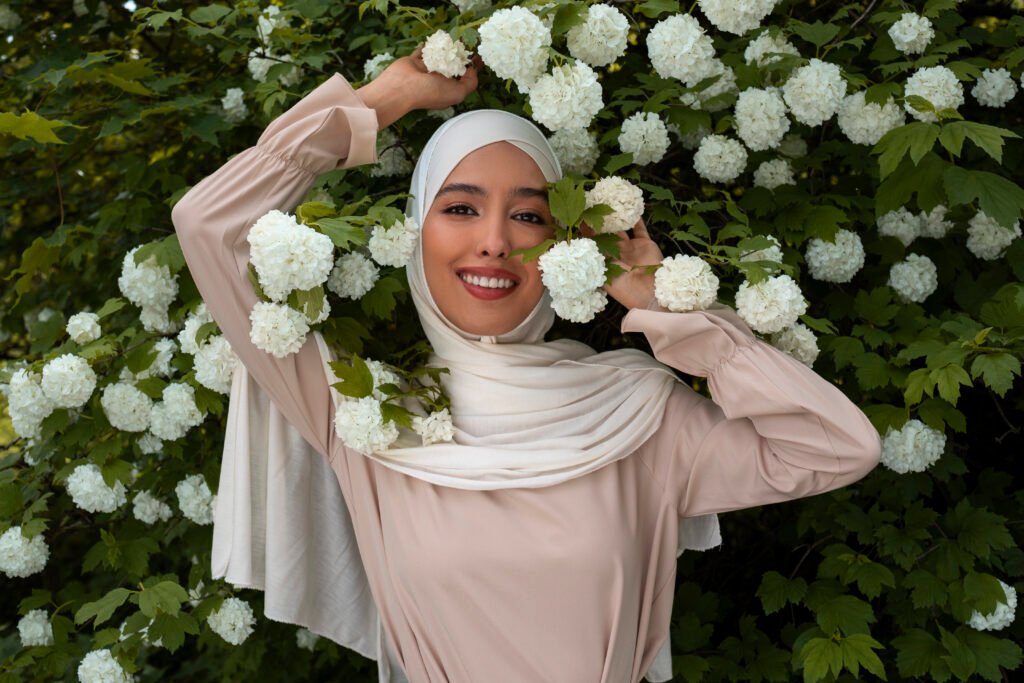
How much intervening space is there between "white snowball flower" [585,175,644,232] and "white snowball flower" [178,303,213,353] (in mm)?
1084

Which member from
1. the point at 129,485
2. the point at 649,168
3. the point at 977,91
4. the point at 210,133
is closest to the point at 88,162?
the point at 210,133

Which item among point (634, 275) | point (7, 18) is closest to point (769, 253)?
point (634, 275)

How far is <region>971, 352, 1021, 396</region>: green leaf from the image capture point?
233 cm

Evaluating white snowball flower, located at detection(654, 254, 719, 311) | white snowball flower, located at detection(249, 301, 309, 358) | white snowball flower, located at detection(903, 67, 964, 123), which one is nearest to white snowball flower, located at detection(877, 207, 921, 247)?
white snowball flower, located at detection(903, 67, 964, 123)

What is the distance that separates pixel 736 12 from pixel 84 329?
1.95 m

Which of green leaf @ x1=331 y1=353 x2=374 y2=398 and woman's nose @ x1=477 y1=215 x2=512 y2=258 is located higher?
woman's nose @ x1=477 y1=215 x2=512 y2=258

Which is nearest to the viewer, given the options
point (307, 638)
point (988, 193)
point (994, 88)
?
point (988, 193)

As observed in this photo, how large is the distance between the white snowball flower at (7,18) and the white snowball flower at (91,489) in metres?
1.90

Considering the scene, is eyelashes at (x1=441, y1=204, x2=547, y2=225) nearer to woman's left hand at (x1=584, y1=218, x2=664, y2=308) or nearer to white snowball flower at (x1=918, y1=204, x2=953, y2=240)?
woman's left hand at (x1=584, y1=218, x2=664, y2=308)

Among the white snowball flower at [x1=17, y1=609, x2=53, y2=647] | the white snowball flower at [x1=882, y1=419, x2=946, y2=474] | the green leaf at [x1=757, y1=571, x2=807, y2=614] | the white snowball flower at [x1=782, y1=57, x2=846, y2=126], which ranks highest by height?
the white snowball flower at [x1=782, y1=57, x2=846, y2=126]

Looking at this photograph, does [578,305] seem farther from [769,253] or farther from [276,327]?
[276,327]

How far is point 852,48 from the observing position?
10.2 feet

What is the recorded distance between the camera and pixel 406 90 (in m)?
2.42

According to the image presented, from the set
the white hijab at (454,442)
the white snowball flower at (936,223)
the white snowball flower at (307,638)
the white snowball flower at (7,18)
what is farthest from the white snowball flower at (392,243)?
the white snowball flower at (7,18)
